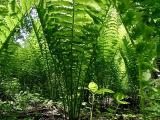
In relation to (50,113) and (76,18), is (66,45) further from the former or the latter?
(50,113)

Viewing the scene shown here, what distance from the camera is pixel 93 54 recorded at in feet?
10.1

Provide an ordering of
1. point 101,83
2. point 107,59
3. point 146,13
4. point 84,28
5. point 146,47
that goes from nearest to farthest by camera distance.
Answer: point 146,47 → point 146,13 → point 84,28 → point 107,59 → point 101,83

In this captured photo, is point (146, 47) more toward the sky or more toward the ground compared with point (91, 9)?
more toward the ground

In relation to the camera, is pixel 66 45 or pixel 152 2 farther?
pixel 66 45

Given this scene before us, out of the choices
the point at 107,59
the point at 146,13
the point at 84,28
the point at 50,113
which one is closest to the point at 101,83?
the point at 107,59

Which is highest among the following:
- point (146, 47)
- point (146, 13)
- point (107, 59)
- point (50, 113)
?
point (146, 13)

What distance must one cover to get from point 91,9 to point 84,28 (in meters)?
0.17

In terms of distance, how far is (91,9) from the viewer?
2787mm

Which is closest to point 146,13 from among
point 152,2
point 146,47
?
point 152,2

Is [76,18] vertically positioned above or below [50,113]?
above

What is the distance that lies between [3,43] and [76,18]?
662 mm

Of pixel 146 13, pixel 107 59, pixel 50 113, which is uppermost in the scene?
pixel 146 13

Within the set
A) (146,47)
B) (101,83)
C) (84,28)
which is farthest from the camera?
(101,83)

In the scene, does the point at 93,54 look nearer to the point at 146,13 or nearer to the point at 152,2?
the point at 146,13
